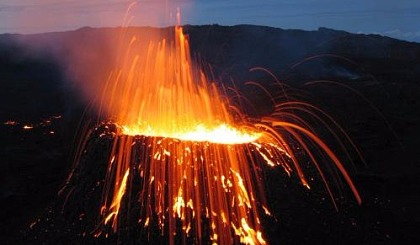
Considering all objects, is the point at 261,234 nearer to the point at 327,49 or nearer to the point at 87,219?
the point at 87,219

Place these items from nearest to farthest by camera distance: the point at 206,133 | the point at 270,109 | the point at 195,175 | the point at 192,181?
the point at 192,181 < the point at 195,175 < the point at 206,133 < the point at 270,109

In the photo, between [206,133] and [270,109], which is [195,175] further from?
[270,109]

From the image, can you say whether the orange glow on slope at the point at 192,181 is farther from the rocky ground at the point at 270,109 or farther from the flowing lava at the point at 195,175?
the rocky ground at the point at 270,109

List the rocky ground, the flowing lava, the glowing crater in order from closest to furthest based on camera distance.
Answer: the flowing lava → the rocky ground → the glowing crater

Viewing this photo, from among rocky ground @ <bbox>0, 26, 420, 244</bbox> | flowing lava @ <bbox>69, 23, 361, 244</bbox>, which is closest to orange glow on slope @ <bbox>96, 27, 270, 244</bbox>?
flowing lava @ <bbox>69, 23, 361, 244</bbox>

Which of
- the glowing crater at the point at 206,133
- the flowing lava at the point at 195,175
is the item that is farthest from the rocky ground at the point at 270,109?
the glowing crater at the point at 206,133

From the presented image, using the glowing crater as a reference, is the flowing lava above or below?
below

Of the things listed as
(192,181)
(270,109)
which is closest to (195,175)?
(192,181)

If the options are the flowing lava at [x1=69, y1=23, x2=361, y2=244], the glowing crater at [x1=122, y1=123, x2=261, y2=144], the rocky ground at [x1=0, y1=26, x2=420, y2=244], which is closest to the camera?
the flowing lava at [x1=69, y1=23, x2=361, y2=244]

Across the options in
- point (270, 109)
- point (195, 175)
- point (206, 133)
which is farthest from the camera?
point (270, 109)

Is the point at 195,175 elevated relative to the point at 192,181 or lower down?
elevated

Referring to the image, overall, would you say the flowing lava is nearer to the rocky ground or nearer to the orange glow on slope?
the orange glow on slope
